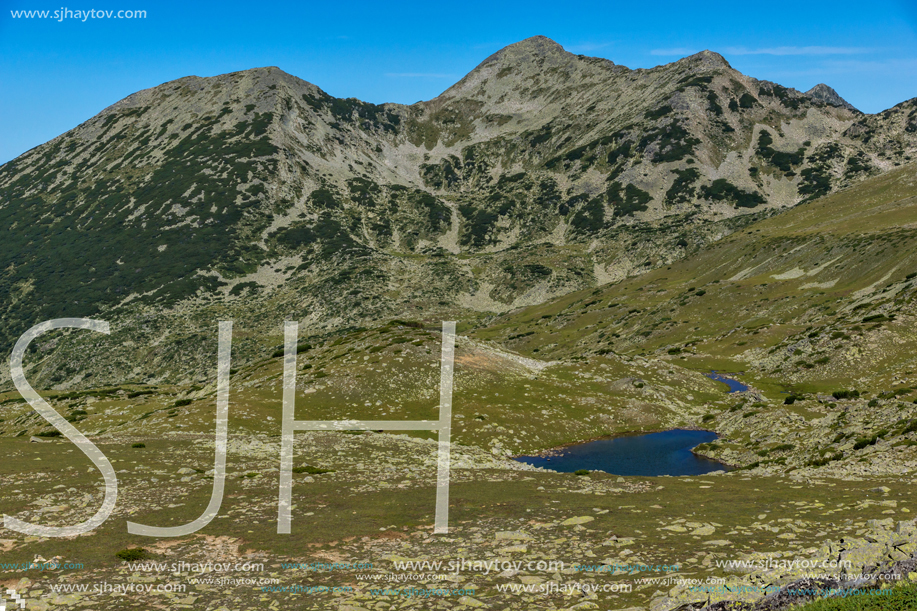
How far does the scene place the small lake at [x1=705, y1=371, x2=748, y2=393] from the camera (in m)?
81.8

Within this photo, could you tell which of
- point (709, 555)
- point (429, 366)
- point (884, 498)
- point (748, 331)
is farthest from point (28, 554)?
point (748, 331)

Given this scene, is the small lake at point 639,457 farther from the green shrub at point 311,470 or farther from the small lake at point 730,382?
the small lake at point 730,382

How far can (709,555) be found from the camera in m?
18.3

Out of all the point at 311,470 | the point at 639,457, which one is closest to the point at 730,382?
the point at 639,457

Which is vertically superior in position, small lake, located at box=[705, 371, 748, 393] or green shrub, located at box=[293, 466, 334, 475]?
small lake, located at box=[705, 371, 748, 393]

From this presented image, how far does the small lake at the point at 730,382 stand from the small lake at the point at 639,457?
21727mm

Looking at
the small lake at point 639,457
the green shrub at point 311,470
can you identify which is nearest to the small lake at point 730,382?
the small lake at point 639,457

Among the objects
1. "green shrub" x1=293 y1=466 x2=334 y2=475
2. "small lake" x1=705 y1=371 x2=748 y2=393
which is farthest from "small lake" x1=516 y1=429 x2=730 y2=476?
"small lake" x1=705 y1=371 x2=748 y2=393

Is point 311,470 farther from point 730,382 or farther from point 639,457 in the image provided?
point 730,382

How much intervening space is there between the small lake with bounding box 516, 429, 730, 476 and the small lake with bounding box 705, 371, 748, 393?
21727 mm

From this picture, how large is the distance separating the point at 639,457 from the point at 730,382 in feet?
131

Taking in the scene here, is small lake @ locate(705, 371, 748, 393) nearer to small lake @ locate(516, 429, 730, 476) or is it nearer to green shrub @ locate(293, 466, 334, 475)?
small lake @ locate(516, 429, 730, 476)

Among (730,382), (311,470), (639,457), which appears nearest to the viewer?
(311,470)

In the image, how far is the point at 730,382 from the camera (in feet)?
285
